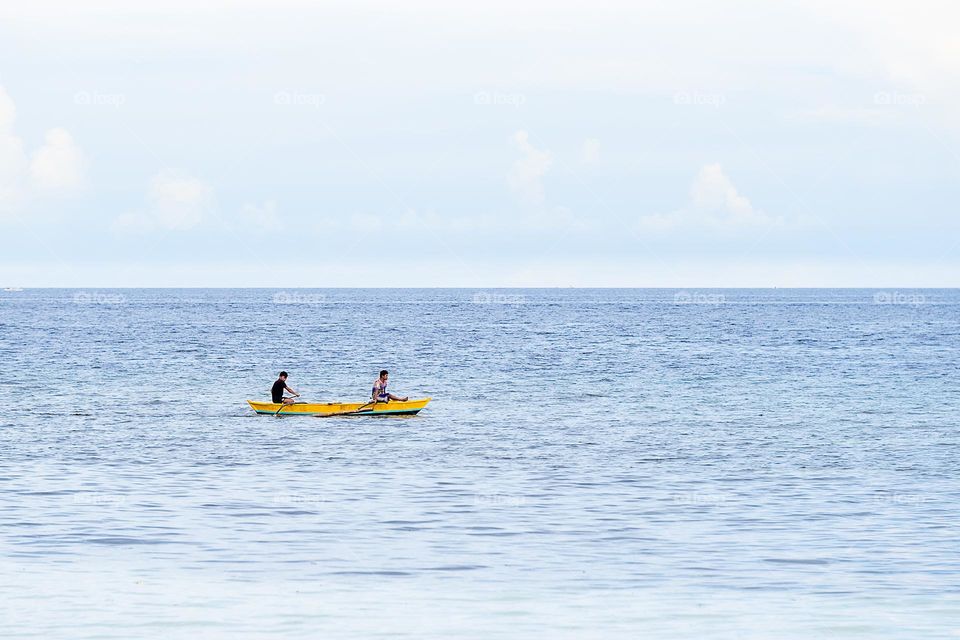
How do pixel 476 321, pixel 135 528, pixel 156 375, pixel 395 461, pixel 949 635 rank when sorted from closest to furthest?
pixel 949 635, pixel 135 528, pixel 395 461, pixel 156 375, pixel 476 321

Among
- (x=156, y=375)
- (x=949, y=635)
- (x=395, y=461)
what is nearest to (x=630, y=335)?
(x=156, y=375)

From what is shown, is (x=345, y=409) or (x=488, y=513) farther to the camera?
(x=345, y=409)

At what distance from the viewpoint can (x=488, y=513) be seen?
24859 millimetres

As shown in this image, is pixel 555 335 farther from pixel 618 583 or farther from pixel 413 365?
pixel 618 583

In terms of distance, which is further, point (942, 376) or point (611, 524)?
point (942, 376)

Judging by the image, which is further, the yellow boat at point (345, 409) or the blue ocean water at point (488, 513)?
the yellow boat at point (345, 409)

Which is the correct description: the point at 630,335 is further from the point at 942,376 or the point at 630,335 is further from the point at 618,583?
the point at 618,583

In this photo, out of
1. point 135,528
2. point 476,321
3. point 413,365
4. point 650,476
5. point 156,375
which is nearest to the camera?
point 135,528

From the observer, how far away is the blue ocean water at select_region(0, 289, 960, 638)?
16.8m

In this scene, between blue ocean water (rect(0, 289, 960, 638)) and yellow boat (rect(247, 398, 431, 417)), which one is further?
yellow boat (rect(247, 398, 431, 417))

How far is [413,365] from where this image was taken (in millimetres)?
79188

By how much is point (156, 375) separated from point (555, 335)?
63.6 metres

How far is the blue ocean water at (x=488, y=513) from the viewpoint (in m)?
16.8

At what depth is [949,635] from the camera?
15617 millimetres
